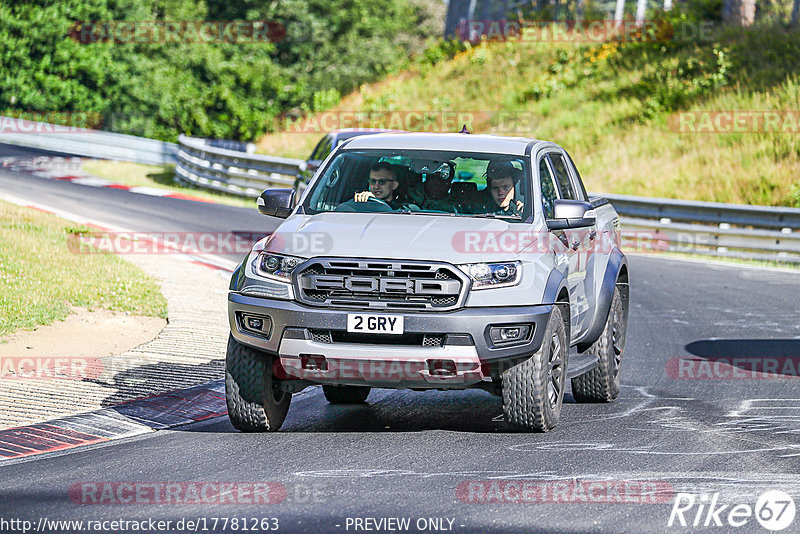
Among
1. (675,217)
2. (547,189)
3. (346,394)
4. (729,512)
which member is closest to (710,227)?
(675,217)

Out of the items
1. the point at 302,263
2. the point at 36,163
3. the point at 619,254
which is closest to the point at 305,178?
the point at 619,254

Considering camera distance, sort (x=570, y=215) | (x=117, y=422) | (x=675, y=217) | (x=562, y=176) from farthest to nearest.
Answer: (x=675, y=217), (x=562, y=176), (x=117, y=422), (x=570, y=215)

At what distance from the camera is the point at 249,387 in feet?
25.7

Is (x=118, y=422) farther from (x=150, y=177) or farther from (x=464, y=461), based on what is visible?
(x=150, y=177)

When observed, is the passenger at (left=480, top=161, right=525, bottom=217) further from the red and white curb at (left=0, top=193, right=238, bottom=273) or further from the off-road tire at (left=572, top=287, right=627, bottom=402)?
the red and white curb at (left=0, top=193, right=238, bottom=273)

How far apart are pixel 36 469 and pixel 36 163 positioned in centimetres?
3085

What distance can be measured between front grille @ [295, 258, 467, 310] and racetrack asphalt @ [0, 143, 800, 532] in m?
0.95

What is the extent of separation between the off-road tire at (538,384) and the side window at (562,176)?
1.73 m

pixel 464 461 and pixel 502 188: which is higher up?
pixel 502 188

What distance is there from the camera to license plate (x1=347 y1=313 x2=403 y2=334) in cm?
735

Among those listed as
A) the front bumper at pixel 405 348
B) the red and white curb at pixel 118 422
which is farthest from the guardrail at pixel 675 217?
the front bumper at pixel 405 348

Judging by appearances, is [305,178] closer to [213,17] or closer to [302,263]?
[302,263]

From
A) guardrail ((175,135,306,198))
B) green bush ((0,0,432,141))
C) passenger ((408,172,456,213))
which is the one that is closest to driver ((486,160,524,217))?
passenger ((408,172,456,213))

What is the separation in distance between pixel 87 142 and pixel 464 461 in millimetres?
37371
